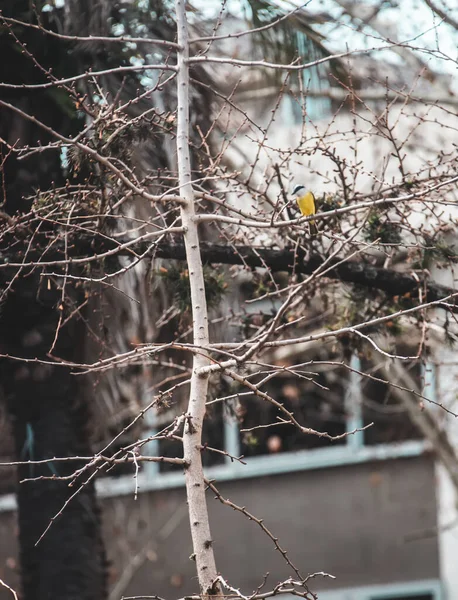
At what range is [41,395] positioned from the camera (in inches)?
272

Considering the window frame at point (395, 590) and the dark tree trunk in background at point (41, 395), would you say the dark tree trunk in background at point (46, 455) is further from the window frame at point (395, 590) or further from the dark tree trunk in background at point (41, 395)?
the window frame at point (395, 590)

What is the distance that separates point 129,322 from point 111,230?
6.57 feet

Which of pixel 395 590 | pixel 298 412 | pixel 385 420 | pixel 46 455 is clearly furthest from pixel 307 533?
pixel 46 455

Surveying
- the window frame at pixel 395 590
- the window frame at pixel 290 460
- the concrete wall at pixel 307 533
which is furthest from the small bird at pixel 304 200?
the window frame at pixel 395 590

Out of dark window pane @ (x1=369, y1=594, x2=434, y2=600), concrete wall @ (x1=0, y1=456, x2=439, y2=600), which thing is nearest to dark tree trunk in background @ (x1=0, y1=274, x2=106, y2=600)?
concrete wall @ (x1=0, y1=456, x2=439, y2=600)

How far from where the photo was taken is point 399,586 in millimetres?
11797

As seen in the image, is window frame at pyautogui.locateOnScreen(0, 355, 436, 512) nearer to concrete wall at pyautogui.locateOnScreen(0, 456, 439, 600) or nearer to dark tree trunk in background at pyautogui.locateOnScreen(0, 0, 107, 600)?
concrete wall at pyautogui.locateOnScreen(0, 456, 439, 600)

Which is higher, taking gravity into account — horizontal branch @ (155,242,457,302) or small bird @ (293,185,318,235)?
small bird @ (293,185,318,235)

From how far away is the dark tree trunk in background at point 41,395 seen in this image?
6707 mm

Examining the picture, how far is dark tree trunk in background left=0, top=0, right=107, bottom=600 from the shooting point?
6.71 metres

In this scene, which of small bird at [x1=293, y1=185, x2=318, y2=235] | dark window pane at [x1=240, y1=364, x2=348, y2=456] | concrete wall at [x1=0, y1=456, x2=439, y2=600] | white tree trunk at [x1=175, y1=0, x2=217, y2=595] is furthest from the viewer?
dark window pane at [x1=240, y1=364, x2=348, y2=456]

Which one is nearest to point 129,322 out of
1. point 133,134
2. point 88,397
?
point 88,397

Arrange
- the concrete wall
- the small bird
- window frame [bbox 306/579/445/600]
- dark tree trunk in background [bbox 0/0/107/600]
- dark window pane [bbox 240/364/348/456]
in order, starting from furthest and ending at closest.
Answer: dark window pane [bbox 240/364/348/456] → the concrete wall → window frame [bbox 306/579/445/600] → dark tree trunk in background [bbox 0/0/107/600] → the small bird

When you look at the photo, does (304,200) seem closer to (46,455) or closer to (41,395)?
(41,395)
